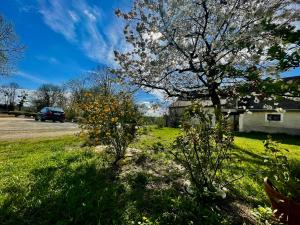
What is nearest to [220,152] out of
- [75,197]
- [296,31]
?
[296,31]

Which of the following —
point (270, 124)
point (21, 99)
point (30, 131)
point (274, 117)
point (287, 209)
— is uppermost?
point (21, 99)

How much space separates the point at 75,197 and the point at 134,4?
926 cm

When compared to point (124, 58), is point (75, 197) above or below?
below

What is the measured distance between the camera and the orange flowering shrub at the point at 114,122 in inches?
282

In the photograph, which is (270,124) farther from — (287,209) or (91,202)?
(91,202)

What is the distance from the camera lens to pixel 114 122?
7.06m

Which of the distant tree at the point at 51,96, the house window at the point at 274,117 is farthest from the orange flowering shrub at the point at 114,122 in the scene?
the distant tree at the point at 51,96

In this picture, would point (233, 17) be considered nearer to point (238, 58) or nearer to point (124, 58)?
point (238, 58)

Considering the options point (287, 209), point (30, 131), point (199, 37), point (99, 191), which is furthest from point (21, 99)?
point (287, 209)

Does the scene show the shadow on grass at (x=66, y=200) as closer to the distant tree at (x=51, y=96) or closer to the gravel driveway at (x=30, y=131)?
the gravel driveway at (x=30, y=131)

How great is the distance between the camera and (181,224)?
4.37m

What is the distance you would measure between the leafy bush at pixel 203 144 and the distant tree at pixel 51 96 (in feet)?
193

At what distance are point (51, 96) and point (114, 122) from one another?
58.3 m

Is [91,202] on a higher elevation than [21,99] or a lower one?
lower
